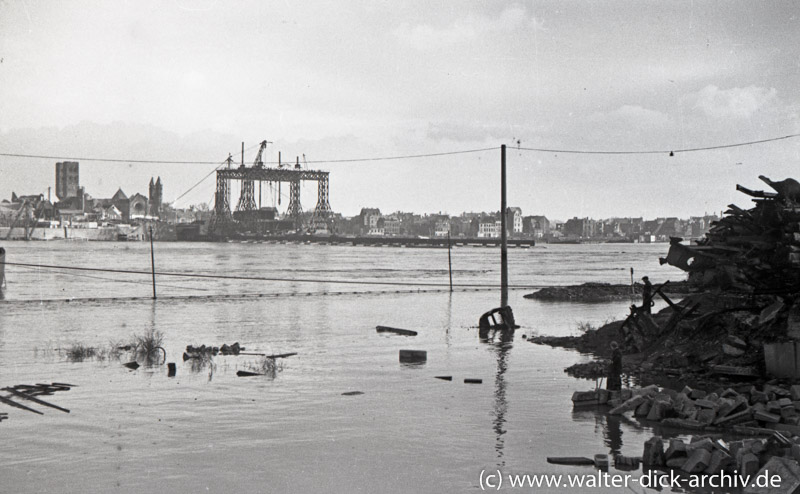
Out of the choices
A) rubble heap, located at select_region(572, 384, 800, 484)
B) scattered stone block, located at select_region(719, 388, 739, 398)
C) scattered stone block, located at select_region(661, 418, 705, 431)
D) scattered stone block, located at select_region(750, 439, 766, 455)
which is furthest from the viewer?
scattered stone block, located at select_region(719, 388, 739, 398)

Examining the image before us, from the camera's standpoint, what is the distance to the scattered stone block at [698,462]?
24.7 feet

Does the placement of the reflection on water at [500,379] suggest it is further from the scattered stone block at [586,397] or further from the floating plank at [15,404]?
the floating plank at [15,404]

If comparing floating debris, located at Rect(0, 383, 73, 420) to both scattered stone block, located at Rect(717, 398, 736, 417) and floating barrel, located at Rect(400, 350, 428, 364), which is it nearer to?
floating barrel, located at Rect(400, 350, 428, 364)

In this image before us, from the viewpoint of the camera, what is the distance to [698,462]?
7512 mm

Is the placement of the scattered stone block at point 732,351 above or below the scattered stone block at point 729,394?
above

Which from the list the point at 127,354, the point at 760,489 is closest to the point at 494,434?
the point at 760,489

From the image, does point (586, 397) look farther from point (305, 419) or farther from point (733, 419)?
point (305, 419)

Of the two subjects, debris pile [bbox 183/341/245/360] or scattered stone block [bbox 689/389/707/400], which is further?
debris pile [bbox 183/341/245/360]

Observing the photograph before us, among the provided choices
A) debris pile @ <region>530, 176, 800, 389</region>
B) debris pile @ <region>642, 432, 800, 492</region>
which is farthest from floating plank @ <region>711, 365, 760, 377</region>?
debris pile @ <region>642, 432, 800, 492</region>

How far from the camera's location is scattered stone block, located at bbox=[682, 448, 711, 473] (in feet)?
24.7

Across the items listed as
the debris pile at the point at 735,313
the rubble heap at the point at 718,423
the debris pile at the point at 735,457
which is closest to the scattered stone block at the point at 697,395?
the rubble heap at the point at 718,423

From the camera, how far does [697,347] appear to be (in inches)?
543

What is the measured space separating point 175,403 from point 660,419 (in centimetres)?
673

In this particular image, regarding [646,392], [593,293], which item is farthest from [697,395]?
[593,293]
